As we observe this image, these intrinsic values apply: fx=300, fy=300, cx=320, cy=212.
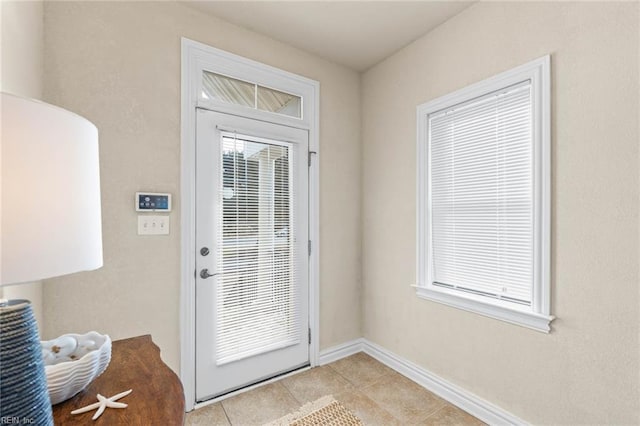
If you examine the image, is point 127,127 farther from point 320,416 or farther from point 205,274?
point 320,416

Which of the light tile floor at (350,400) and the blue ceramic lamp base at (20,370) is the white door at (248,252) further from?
the blue ceramic lamp base at (20,370)

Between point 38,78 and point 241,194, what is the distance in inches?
49.2

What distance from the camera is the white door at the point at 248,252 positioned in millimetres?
2109

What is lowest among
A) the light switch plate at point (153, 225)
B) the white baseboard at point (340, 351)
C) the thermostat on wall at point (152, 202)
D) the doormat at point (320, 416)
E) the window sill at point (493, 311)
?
the doormat at point (320, 416)

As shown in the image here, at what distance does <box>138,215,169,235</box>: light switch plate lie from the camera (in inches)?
74.6

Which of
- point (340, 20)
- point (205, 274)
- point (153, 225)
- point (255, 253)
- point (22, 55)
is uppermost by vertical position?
point (340, 20)

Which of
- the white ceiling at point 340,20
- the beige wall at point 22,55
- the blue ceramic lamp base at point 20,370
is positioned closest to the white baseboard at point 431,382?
the beige wall at point 22,55

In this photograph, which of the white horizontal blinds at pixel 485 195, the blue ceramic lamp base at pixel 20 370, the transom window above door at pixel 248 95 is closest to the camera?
the blue ceramic lamp base at pixel 20 370

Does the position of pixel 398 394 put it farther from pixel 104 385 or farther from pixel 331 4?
pixel 331 4

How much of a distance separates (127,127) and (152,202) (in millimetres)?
483

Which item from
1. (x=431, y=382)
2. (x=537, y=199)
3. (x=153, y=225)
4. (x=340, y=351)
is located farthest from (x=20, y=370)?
(x=340, y=351)

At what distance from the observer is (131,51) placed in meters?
1.88

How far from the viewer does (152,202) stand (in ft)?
6.27

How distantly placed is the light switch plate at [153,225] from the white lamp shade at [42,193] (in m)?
1.36
